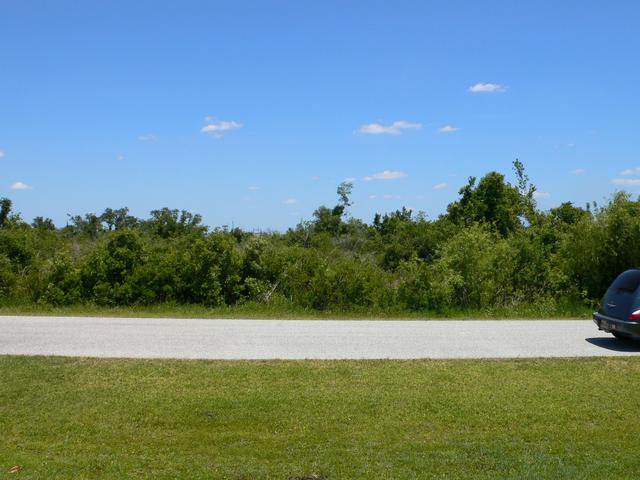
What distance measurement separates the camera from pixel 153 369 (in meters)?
8.53

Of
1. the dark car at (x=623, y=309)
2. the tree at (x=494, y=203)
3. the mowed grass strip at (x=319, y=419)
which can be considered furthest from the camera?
the tree at (x=494, y=203)

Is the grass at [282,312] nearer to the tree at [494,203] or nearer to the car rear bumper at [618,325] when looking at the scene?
the car rear bumper at [618,325]

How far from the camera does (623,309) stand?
10.2m

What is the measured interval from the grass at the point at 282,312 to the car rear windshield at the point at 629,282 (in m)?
3.50

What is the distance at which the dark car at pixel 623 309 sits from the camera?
9.90m

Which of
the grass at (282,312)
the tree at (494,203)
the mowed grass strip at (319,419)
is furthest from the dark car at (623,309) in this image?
the tree at (494,203)

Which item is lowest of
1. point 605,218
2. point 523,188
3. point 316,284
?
point 316,284

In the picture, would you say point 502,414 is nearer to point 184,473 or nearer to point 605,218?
point 184,473

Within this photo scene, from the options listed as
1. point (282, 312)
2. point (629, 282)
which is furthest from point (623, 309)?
point (282, 312)

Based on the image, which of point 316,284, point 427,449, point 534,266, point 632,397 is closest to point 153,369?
point 427,449

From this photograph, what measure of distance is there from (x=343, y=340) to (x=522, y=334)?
3.35 m

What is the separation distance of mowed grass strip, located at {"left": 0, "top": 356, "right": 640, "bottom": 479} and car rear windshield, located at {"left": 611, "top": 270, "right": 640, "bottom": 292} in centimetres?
175

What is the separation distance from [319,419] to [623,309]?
6.11 m

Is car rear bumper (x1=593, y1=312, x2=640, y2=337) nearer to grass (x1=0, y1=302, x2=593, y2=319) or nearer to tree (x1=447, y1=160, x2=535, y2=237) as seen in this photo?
grass (x1=0, y1=302, x2=593, y2=319)
